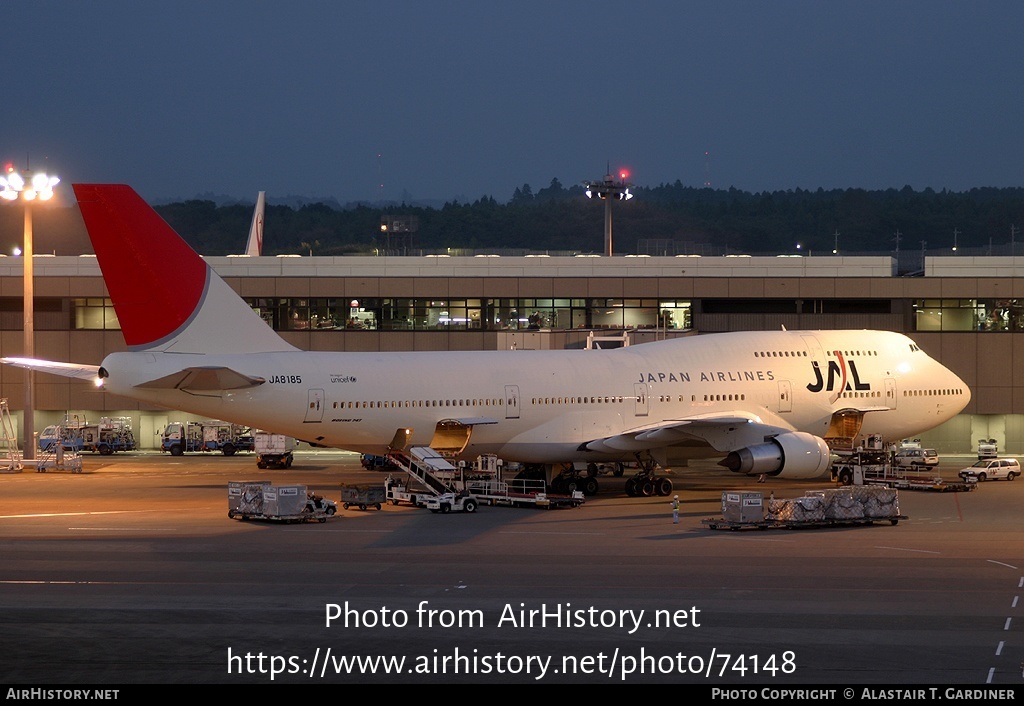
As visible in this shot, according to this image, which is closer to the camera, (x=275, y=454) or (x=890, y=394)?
(x=890, y=394)

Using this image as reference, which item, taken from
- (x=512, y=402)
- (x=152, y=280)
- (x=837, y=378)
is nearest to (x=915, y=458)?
(x=837, y=378)

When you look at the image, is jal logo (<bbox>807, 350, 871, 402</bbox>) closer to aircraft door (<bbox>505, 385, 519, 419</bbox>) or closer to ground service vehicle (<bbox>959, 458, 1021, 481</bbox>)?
ground service vehicle (<bbox>959, 458, 1021, 481</bbox>)

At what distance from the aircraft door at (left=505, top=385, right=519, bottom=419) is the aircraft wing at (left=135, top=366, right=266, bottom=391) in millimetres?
8557

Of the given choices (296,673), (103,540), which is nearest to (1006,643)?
(296,673)

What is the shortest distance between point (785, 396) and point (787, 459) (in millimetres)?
4914

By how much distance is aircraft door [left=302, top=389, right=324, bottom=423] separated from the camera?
3975 cm

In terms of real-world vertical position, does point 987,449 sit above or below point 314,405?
below

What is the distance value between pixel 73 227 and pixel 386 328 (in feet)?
307

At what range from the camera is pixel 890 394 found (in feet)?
155

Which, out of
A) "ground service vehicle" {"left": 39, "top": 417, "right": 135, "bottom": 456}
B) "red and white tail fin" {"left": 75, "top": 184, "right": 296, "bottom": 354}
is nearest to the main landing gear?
"red and white tail fin" {"left": 75, "top": 184, "right": 296, "bottom": 354}

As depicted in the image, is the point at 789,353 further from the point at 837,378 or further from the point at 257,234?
the point at 257,234

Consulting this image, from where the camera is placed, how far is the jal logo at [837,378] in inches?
1811

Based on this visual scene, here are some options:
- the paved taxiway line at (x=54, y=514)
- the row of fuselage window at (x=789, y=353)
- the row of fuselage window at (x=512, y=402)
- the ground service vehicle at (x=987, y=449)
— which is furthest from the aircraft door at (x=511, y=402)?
the ground service vehicle at (x=987, y=449)

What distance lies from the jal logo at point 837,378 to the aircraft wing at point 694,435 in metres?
3.71
